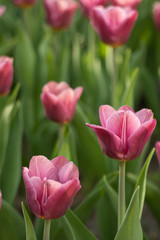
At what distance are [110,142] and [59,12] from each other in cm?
134

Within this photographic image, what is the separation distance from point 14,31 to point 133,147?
2007mm

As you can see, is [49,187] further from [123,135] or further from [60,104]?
[60,104]

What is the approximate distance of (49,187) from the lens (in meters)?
0.85

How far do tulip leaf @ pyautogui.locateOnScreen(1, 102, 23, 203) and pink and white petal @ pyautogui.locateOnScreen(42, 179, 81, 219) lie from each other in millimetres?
605

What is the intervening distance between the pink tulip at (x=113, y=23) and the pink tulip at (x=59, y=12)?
0.50 m

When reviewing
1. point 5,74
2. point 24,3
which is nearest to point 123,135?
point 5,74

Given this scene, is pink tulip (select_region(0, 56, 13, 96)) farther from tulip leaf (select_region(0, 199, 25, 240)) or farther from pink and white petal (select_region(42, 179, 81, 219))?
pink and white petal (select_region(42, 179, 81, 219))

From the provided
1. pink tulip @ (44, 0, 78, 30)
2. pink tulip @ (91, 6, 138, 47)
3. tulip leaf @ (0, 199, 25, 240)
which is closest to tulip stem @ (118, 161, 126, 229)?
tulip leaf @ (0, 199, 25, 240)

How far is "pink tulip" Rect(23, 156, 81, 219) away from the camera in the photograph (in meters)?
0.85

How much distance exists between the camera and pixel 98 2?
206 cm

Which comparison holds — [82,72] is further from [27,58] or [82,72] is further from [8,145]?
[8,145]

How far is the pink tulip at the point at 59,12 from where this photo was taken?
2145mm

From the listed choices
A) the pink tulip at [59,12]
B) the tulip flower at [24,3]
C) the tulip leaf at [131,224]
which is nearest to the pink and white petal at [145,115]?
the tulip leaf at [131,224]

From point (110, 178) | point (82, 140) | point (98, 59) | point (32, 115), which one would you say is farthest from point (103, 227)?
point (98, 59)
